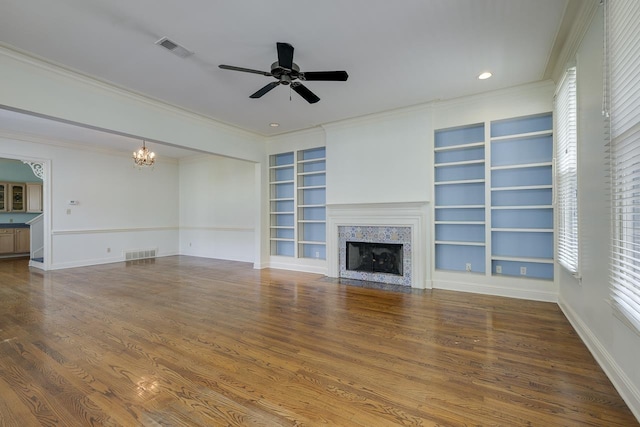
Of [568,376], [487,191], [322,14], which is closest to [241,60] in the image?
[322,14]

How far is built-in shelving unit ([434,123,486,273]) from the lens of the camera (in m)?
4.50

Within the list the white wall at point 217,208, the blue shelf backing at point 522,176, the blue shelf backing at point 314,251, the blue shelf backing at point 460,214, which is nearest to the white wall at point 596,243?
the blue shelf backing at point 522,176

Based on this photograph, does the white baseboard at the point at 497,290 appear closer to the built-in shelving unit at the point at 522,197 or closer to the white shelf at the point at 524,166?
the built-in shelving unit at the point at 522,197

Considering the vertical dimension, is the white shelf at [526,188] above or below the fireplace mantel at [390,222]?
above

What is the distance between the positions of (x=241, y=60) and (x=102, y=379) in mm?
3277

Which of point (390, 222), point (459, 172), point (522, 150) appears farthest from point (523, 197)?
point (390, 222)

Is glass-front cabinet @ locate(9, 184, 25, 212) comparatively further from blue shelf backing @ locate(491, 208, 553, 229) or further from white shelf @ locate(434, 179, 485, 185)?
blue shelf backing @ locate(491, 208, 553, 229)

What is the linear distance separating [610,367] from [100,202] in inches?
369

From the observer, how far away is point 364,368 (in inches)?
90.2

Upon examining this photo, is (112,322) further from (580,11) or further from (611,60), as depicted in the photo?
(580,11)

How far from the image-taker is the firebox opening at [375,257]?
5.04 metres

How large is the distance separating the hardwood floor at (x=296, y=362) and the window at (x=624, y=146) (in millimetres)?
793

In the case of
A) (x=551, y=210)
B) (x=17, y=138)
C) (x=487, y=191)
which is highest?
(x=17, y=138)

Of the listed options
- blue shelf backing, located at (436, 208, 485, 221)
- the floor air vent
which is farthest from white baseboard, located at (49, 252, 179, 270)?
blue shelf backing, located at (436, 208, 485, 221)
